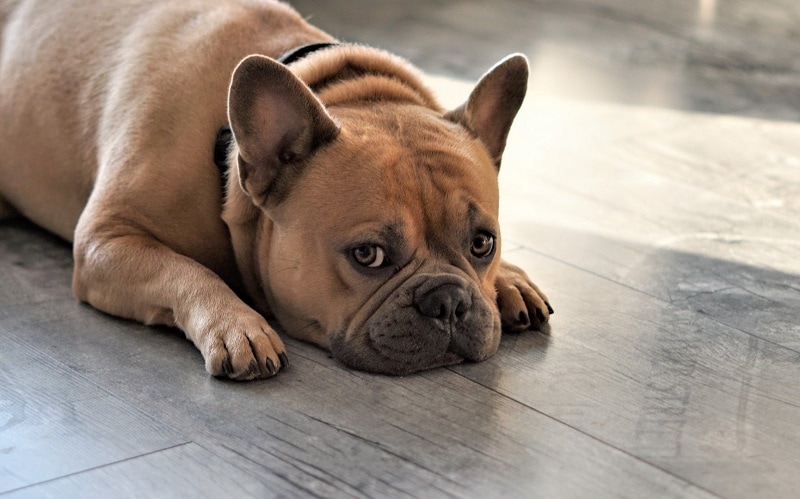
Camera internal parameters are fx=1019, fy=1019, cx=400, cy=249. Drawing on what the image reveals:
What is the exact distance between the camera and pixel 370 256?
2.30 meters

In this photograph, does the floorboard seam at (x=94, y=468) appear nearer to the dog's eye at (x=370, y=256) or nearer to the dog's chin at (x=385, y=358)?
the dog's chin at (x=385, y=358)

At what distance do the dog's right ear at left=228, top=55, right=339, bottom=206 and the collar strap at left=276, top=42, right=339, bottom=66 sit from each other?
438mm

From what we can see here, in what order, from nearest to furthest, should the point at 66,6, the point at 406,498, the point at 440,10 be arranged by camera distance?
the point at 406,498
the point at 66,6
the point at 440,10

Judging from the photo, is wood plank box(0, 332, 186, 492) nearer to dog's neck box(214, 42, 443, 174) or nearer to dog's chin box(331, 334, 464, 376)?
dog's chin box(331, 334, 464, 376)

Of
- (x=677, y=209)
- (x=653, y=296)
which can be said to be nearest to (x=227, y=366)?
(x=653, y=296)

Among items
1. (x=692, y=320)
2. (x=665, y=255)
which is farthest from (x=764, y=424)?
(x=665, y=255)

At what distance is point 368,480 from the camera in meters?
1.90

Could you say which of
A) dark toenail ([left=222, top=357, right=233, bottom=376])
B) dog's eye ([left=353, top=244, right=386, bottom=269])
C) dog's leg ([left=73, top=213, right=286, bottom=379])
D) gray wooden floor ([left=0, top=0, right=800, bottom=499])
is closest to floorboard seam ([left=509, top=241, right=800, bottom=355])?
gray wooden floor ([left=0, top=0, right=800, bottom=499])

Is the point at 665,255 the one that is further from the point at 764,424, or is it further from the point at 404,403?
the point at 404,403

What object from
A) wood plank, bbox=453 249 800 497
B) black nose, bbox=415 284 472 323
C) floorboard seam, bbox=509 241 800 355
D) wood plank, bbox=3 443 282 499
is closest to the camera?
wood plank, bbox=3 443 282 499

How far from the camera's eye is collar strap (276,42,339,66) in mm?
2758

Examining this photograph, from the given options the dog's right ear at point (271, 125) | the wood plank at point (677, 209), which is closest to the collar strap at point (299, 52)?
the dog's right ear at point (271, 125)

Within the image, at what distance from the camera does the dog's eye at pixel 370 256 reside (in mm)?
2297

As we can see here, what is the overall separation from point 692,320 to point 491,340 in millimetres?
657
